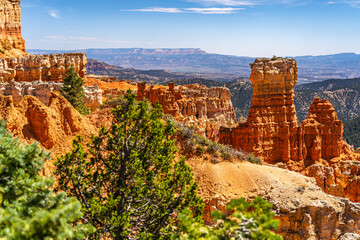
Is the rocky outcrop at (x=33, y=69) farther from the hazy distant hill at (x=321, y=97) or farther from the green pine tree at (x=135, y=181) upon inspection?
the hazy distant hill at (x=321, y=97)

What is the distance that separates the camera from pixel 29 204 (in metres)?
5.88

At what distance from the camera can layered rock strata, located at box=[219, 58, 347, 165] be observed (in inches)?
1101

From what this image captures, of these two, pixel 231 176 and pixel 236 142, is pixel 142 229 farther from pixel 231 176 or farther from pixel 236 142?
pixel 236 142

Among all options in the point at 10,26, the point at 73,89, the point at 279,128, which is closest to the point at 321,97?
the point at 279,128

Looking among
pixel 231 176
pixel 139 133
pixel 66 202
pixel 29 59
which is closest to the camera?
pixel 66 202

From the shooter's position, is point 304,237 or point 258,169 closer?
point 304,237

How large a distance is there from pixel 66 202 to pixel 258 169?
1389 centimetres

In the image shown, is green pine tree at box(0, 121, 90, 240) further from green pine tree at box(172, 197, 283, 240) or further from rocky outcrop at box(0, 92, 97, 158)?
rocky outcrop at box(0, 92, 97, 158)

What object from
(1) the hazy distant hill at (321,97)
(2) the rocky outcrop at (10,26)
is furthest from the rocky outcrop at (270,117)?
(1) the hazy distant hill at (321,97)

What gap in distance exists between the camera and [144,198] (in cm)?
988

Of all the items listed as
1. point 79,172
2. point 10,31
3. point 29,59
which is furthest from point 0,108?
point 10,31

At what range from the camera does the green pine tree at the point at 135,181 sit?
9422mm

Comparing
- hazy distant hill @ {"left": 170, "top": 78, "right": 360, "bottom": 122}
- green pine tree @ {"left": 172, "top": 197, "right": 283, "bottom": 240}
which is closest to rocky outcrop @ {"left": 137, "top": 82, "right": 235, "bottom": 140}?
green pine tree @ {"left": 172, "top": 197, "right": 283, "bottom": 240}

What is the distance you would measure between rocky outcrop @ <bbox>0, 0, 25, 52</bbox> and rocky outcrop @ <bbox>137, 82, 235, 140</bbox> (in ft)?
82.9
